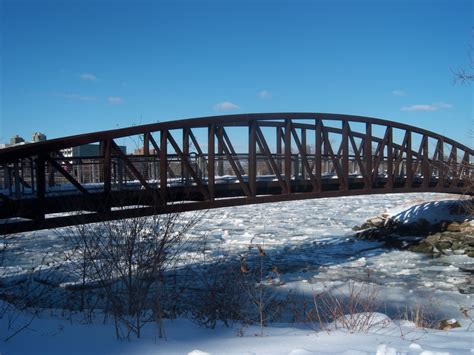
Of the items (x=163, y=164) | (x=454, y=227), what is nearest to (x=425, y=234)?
(x=454, y=227)

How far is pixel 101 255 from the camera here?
26.2 feet

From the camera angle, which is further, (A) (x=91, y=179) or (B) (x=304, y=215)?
(B) (x=304, y=215)

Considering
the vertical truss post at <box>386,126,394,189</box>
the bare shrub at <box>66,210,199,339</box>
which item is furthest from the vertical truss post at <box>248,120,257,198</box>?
the vertical truss post at <box>386,126,394,189</box>

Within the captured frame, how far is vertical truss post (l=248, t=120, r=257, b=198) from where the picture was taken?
15555 millimetres

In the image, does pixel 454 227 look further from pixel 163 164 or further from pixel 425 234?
pixel 163 164

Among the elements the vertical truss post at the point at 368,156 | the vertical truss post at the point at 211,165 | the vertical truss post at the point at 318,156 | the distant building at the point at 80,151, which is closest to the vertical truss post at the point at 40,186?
the vertical truss post at the point at 211,165

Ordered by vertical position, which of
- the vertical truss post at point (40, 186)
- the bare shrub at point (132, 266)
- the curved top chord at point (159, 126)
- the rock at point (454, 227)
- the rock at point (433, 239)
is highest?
the curved top chord at point (159, 126)

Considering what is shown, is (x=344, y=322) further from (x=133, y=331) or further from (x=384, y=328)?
(x=133, y=331)

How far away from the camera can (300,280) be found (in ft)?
49.4

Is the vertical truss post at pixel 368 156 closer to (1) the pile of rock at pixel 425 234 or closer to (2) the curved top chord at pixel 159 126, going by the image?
(2) the curved top chord at pixel 159 126

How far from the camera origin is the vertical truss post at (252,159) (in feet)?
51.0

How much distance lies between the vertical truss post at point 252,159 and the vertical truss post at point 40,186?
6.95 m

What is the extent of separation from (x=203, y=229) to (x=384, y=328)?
1966cm

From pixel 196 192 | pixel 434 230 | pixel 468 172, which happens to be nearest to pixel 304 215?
pixel 434 230
